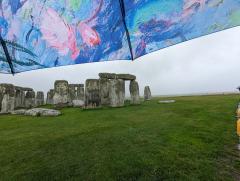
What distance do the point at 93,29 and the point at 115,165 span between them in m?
3.19

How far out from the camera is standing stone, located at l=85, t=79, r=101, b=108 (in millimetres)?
16547

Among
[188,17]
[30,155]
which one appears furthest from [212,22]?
[30,155]

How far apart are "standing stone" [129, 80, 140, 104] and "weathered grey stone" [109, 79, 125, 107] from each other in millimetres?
1512

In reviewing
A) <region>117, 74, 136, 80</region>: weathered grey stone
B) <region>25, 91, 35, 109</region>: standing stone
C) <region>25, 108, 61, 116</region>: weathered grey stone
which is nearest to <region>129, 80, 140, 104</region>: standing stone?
<region>117, 74, 136, 80</region>: weathered grey stone

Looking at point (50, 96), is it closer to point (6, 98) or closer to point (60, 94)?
point (60, 94)

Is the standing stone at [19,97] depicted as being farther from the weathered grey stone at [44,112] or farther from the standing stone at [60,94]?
the weathered grey stone at [44,112]

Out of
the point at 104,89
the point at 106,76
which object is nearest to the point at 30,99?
the point at 104,89

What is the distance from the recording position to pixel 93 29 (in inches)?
225

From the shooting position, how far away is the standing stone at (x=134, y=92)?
1847 centimetres

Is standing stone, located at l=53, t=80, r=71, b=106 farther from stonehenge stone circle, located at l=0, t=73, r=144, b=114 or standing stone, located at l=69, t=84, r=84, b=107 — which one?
standing stone, located at l=69, t=84, r=84, b=107

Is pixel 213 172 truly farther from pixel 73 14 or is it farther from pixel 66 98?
pixel 66 98

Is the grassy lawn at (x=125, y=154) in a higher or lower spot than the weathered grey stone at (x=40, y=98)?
lower

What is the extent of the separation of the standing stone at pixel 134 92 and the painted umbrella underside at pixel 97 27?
40.6ft

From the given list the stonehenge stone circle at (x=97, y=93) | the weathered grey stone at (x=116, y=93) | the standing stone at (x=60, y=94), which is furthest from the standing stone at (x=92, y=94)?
the standing stone at (x=60, y=94)
